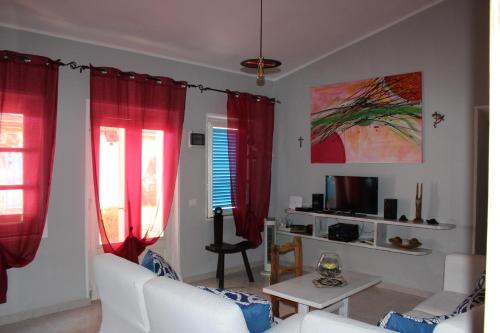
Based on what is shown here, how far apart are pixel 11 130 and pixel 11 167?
350mm

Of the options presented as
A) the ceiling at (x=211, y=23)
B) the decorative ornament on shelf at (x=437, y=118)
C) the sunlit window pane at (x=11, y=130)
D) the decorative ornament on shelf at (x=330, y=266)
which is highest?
the ceiling at (x=211, y=23)

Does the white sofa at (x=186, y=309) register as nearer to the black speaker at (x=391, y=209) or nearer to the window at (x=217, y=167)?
the black speaker at (x=391, y=209)

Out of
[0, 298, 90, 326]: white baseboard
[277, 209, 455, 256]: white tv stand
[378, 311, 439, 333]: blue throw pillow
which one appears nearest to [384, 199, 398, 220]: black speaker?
[277, 209, 455, 256]: white tv stand

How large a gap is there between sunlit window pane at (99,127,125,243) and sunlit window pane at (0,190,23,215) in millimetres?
792

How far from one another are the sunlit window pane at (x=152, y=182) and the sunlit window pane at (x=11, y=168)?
51.6 inches

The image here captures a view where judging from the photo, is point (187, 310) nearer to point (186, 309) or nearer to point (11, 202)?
point (186, 309)

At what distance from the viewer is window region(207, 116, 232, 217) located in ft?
17.9

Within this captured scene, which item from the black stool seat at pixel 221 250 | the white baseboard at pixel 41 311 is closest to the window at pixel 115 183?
the white baseboard at pixel 41 311

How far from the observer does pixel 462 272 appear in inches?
136

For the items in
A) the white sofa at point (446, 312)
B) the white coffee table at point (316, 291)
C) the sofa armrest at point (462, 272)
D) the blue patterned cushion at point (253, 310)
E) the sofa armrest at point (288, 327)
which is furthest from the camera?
the sofa armrest at point (462, 272)

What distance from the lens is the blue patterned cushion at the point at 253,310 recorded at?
213 centimetres

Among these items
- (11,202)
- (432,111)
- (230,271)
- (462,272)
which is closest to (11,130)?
(11,202)

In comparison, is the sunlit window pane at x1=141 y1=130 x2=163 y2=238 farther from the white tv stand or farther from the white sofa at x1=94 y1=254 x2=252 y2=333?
the white tv stand

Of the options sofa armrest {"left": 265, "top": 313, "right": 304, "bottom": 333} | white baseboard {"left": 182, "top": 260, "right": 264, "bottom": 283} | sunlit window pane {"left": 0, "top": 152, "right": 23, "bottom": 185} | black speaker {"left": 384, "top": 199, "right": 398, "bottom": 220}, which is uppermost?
sunlit window pane {"left": 0, "top": 152, "right": 23, "bottom": 185}
